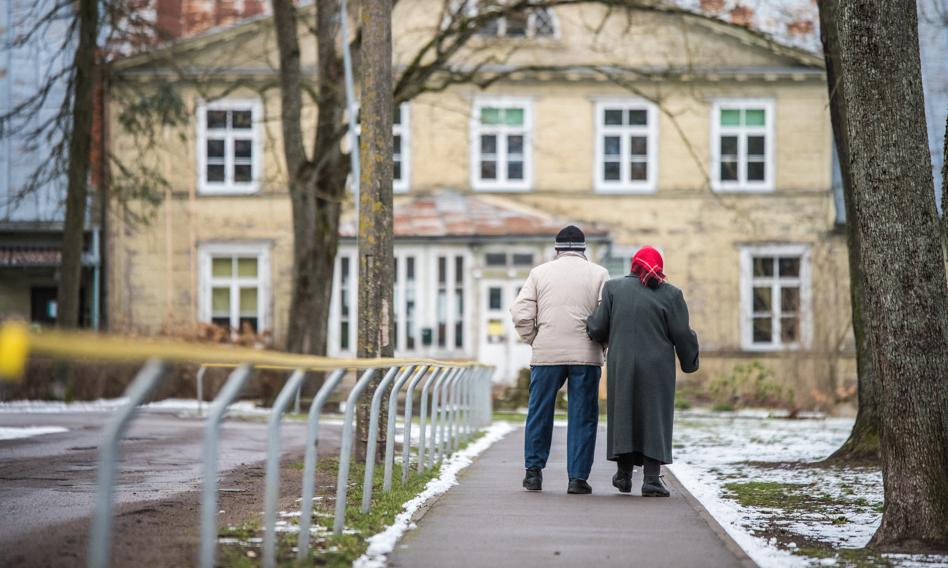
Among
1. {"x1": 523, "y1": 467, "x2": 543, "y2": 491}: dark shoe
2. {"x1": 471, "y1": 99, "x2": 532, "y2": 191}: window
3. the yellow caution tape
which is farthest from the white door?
the yellow caution tape

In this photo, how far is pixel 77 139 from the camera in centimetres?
2853

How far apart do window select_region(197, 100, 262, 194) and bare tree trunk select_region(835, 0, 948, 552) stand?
103ft

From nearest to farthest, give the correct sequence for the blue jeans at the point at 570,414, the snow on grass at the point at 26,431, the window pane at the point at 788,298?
the blue jeans at the point at 570,414 → the snow on grass at the point at 26,431 → the window pane at the point at 788,298

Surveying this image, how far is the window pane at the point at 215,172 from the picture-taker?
1554 inches

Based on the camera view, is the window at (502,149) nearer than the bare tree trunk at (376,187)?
No

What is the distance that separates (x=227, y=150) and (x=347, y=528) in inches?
1239

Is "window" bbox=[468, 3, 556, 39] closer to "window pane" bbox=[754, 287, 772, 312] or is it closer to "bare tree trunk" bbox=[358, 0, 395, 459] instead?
"window pane" bbox=[754, 287, 772, 312]

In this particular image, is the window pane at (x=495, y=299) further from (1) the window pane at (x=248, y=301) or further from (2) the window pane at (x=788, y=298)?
(2) the window pane at (x=788, y=298)

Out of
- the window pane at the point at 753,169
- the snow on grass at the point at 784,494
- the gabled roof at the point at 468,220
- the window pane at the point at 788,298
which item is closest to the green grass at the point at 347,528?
the snow on grass at the point at 784,494

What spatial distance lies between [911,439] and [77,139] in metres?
22.4

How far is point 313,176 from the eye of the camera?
84.4ft

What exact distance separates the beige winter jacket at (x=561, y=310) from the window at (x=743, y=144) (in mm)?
27490

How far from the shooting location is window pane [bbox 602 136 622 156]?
38.9 m

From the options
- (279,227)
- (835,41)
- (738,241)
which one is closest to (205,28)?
(279,227)
